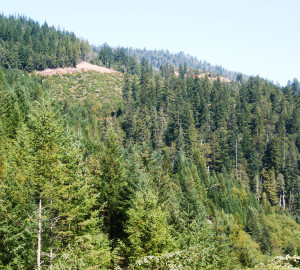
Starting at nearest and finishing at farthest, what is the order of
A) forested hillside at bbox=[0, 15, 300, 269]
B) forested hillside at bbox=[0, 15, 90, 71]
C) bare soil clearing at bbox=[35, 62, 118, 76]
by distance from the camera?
forested hillside at bbox=[0, 15, 300, 269] → forested hillside at bbox=[0, 15, 90, 71] → bare soil clearing at bbox=[35, 62, 118, 76]

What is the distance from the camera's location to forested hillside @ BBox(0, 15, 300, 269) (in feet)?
44.6

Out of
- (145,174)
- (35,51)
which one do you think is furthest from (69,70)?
(145,174)

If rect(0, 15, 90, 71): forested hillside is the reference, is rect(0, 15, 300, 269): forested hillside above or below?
below

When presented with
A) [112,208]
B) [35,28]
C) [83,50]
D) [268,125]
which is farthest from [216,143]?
[35,28]

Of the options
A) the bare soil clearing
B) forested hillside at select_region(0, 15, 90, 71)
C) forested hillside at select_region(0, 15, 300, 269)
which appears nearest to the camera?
forested hillside at select_region(0, 15, 300, 269)

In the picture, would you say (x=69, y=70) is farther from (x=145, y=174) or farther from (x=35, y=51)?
(x=145, y=174)

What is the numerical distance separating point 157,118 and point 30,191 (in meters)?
80.7

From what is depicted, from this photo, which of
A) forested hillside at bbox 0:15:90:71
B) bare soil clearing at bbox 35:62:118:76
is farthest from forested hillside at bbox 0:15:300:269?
forested hillside at bbox 0:15:90:71

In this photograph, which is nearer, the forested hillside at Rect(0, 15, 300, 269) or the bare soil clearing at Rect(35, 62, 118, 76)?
the forested hillside at Rect(0, 15, 300, 269)

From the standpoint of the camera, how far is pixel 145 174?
79.4ft

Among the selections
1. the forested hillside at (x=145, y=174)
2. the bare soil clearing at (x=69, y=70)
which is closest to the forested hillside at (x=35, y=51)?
the bare soil clearing at (x=69, y=70)

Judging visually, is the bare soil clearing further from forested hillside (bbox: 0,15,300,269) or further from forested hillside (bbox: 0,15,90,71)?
forested hillside (bbox: 0,15,300,269)

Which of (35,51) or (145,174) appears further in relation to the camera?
(35,51)

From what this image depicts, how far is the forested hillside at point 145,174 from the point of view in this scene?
13.6 m
